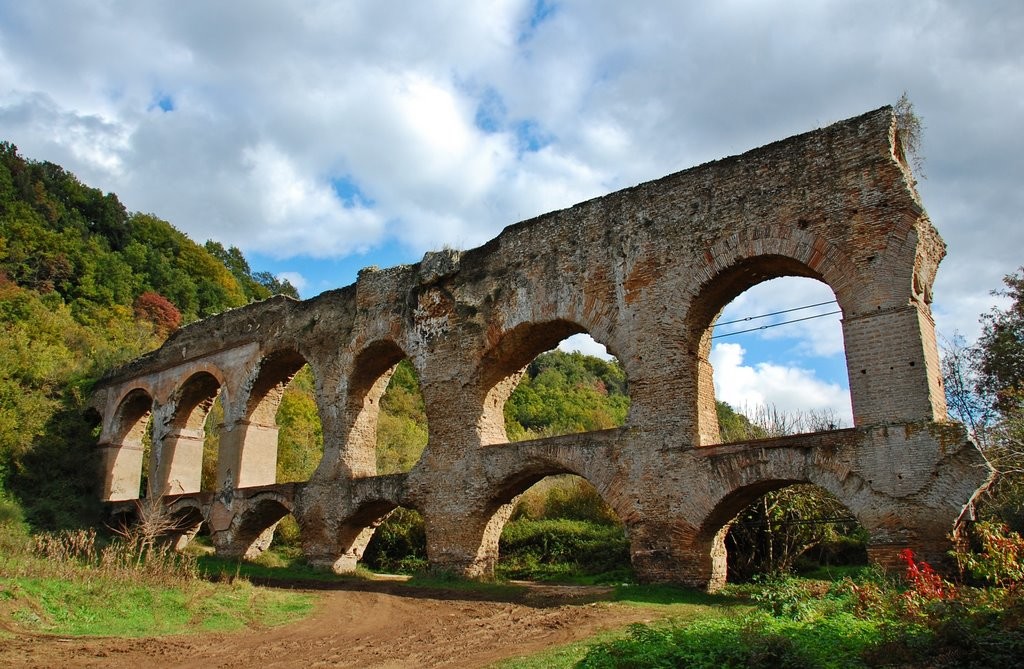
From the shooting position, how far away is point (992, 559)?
23.4 feet

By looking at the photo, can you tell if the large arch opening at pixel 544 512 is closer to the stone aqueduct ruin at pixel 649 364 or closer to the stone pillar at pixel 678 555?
the stone aqueduct ruin at pixel 649 364

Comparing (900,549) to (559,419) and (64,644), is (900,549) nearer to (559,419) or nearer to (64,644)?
(64,644)

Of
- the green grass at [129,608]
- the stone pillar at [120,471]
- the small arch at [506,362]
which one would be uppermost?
the small arch at [506,362]

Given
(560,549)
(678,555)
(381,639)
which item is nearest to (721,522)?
(678,555)

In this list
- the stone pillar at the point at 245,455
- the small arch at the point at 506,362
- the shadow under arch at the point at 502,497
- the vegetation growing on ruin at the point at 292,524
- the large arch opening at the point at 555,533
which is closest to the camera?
the vegetation growing on ruin at the point at 292,524

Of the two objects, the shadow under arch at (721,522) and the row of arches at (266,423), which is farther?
the row of arches at (266,423)

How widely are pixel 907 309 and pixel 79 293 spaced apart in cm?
3212

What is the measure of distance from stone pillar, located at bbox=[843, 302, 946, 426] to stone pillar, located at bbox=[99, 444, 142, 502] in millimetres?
16809

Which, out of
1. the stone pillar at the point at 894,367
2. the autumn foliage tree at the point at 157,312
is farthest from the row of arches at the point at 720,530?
the autumn foliage tree at the point at 157,312

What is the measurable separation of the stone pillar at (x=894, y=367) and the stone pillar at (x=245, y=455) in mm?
11425

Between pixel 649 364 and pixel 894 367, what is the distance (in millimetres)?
3198

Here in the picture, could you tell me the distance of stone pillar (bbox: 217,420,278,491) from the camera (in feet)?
53.7

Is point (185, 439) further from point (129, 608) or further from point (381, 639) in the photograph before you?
point (381, 639)

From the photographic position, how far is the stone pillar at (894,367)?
938 centimetres
